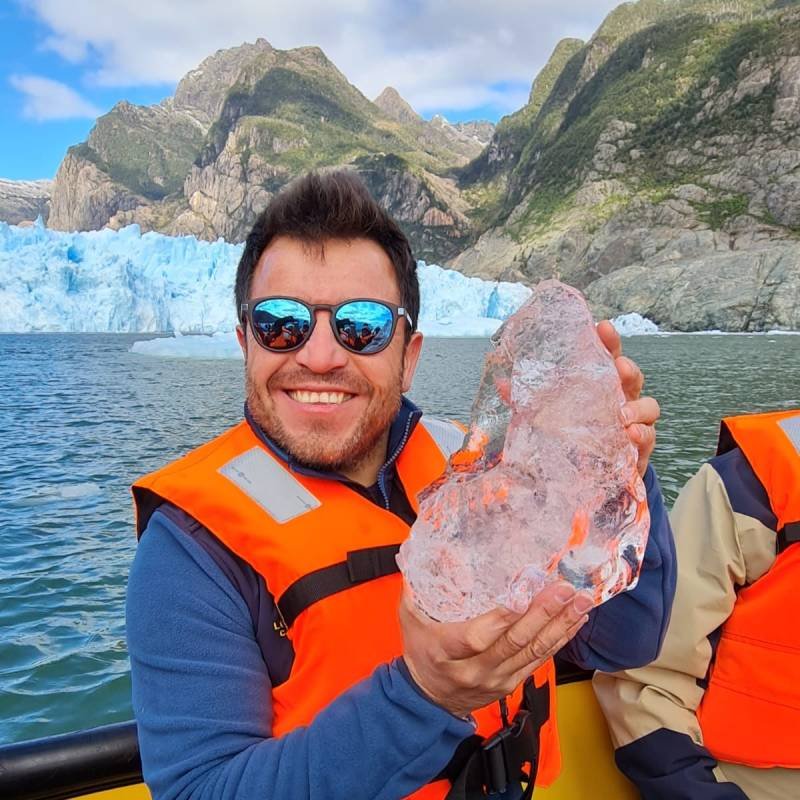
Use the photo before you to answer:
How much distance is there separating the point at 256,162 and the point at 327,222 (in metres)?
144

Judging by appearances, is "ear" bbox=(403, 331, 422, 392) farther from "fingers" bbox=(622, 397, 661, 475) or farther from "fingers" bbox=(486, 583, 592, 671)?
"fingers" bbox=(486, 583, 592, 671)

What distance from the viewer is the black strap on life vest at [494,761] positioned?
1383 mm

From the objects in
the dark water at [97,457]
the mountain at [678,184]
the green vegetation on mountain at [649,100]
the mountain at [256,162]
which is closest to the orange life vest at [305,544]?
the dark water at [97,457]

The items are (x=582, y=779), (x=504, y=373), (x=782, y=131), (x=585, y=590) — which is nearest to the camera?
(x=585, y=590)

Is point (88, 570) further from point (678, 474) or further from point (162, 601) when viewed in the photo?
point (678, 474)

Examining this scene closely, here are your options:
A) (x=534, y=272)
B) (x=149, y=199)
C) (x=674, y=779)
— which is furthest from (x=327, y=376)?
(x=149, y=199)

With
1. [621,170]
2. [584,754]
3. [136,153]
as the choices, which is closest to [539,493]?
[584,754]

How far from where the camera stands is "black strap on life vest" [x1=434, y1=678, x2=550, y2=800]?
54.4 inches

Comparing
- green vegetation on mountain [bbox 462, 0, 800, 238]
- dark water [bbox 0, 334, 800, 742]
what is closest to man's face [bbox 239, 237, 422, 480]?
dark water [bbox 0, 334, 800, 742]

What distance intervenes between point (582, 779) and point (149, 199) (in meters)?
194

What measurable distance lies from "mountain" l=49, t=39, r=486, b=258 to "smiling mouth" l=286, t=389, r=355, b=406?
103 m

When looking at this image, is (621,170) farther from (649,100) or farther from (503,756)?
(503,756)

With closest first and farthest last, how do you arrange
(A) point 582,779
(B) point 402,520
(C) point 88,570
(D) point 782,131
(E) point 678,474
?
(B) point 402,520 < (A) point 582,779 < (C) point 88,570 < (E) point 678,474 < (D) point 782,131

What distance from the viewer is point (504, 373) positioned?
1.36 m
